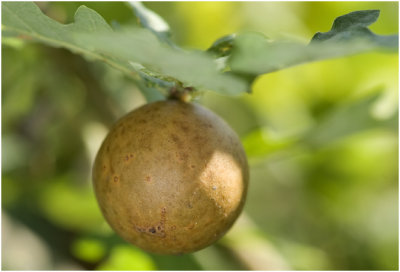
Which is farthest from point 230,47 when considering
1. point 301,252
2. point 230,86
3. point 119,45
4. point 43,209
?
point 43,209

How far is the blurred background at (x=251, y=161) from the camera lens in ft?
7.22

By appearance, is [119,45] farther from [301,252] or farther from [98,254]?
[301,252]

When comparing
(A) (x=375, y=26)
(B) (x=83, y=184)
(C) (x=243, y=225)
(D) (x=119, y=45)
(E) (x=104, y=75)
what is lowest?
(D) (x=119, y=45)

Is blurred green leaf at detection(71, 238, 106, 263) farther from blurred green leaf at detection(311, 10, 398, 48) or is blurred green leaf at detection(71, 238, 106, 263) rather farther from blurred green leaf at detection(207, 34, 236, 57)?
blurred green leaf at detection(311, 10, 398, 48)

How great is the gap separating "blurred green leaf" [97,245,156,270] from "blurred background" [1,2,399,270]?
0.11ft

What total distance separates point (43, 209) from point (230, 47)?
182cm

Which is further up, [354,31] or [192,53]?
[354,31]

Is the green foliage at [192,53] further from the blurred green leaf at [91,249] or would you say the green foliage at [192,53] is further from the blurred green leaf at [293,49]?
the blurred green leaf at [91,249]

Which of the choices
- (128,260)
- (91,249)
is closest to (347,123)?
(128,260)

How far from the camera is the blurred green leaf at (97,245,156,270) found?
192 centimetres

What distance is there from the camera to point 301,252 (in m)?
2.48

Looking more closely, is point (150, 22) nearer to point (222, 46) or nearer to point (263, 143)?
point (222, 46)

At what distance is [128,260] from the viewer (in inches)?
76.2

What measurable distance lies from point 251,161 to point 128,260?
1.91 feet
